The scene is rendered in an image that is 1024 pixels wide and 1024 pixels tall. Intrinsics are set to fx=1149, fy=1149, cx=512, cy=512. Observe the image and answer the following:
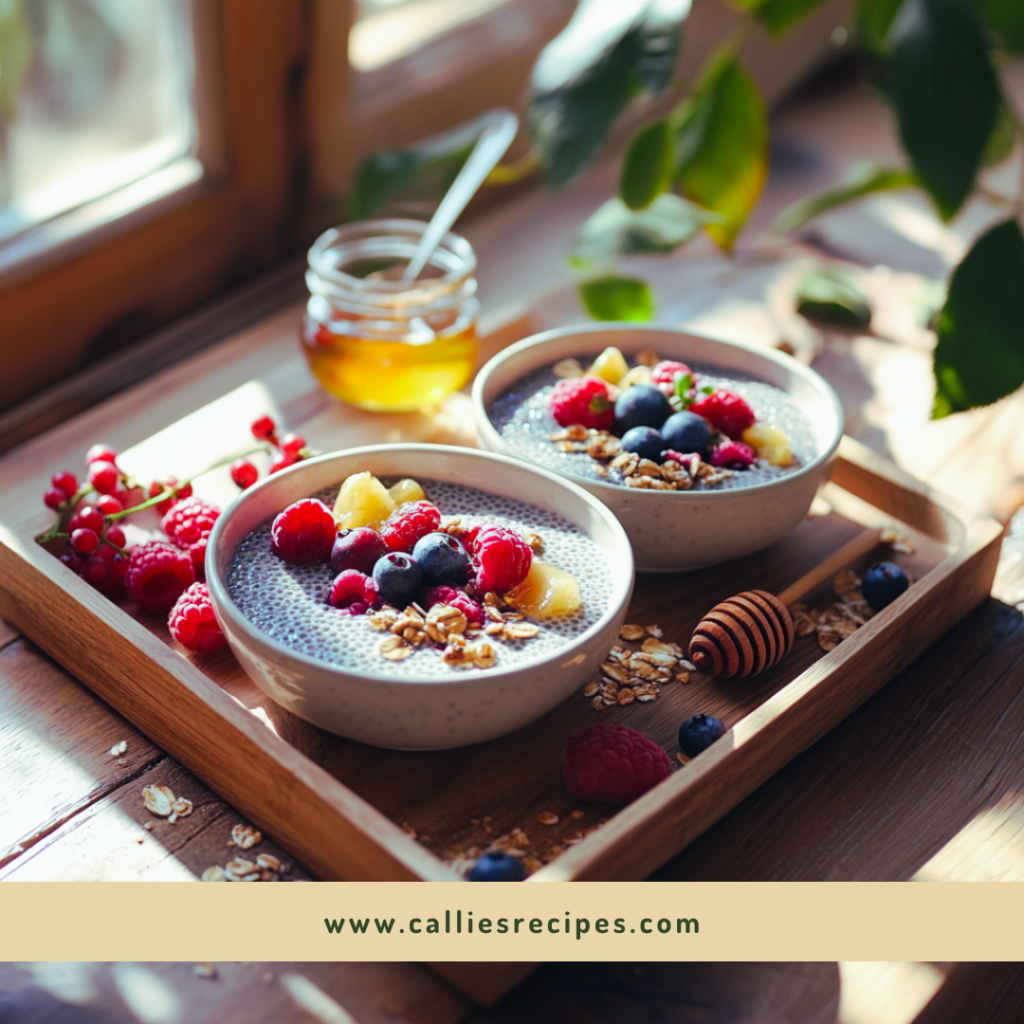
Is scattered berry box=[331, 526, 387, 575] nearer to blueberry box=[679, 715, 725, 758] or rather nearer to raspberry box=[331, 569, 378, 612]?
raspberry box=[331, 569, 378, 612]

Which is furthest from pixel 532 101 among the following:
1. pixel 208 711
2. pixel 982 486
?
pixel 208 711

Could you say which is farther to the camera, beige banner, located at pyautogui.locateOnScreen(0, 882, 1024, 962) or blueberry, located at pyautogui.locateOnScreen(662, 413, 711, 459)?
blueberry, located at pyautogui.locateOnScreen(662, 413, 711, 459)

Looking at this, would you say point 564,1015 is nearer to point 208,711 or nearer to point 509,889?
point 509,889

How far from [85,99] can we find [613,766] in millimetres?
1040

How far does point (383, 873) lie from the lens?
28.5 inches

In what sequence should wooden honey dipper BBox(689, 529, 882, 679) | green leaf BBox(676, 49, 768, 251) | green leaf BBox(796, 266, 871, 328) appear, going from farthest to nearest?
green leaf BBox(796, 266, 871, 328) < green leaf BBox(676, 49, 768, 251) < wooden honey dipper BBox(689, 529, 882, 679)

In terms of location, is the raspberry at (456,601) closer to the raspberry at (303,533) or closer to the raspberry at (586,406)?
the raspberry at (303,533)

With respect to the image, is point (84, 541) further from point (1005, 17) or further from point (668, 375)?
point (1005, 17)

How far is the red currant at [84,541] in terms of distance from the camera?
954 millimetres

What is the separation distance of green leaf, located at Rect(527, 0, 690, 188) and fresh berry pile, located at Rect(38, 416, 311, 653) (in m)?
0.41

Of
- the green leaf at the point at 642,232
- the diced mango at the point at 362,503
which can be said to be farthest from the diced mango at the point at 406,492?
the green leaf at the point at 642,232

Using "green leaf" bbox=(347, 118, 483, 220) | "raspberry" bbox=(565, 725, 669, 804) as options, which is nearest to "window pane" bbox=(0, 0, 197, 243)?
"green leaf" bbox=(347, 118, 483, 220)

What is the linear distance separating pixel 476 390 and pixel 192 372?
0.48 m

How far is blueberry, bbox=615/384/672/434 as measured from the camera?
1044 millimetres
